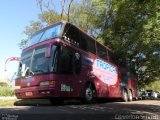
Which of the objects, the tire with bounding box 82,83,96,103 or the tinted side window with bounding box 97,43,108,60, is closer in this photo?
the tire with bounding box 82,83,96,103

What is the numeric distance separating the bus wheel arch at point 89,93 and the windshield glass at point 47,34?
3007 mm

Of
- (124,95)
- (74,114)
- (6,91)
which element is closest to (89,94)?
(124,95)

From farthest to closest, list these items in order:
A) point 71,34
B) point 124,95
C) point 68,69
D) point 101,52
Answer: point 124,95
point 101,52
point 71,34
point 68,69

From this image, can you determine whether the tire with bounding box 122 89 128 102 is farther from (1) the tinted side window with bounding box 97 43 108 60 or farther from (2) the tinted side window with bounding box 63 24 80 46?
(2) the tinted side window with bounding box 63 24 80 46

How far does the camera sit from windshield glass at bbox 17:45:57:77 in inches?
576

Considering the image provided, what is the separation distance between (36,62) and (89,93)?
10.9ft

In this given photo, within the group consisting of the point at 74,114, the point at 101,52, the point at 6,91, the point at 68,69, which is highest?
the point at 101,52

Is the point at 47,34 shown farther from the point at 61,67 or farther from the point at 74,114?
the point at 74,114

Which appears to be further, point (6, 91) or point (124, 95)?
point (6, 91)

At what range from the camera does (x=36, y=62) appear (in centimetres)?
1530

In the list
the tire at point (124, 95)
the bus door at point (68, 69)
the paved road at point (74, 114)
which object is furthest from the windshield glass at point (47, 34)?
the tire at point (124, 95)

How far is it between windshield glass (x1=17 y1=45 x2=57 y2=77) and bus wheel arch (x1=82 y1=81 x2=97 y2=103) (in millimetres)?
2657

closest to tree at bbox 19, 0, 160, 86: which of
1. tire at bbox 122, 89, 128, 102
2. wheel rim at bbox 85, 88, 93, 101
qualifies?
tire at bbox 122, 89, 128, 102

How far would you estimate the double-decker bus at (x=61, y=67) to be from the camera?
48.0 ft
